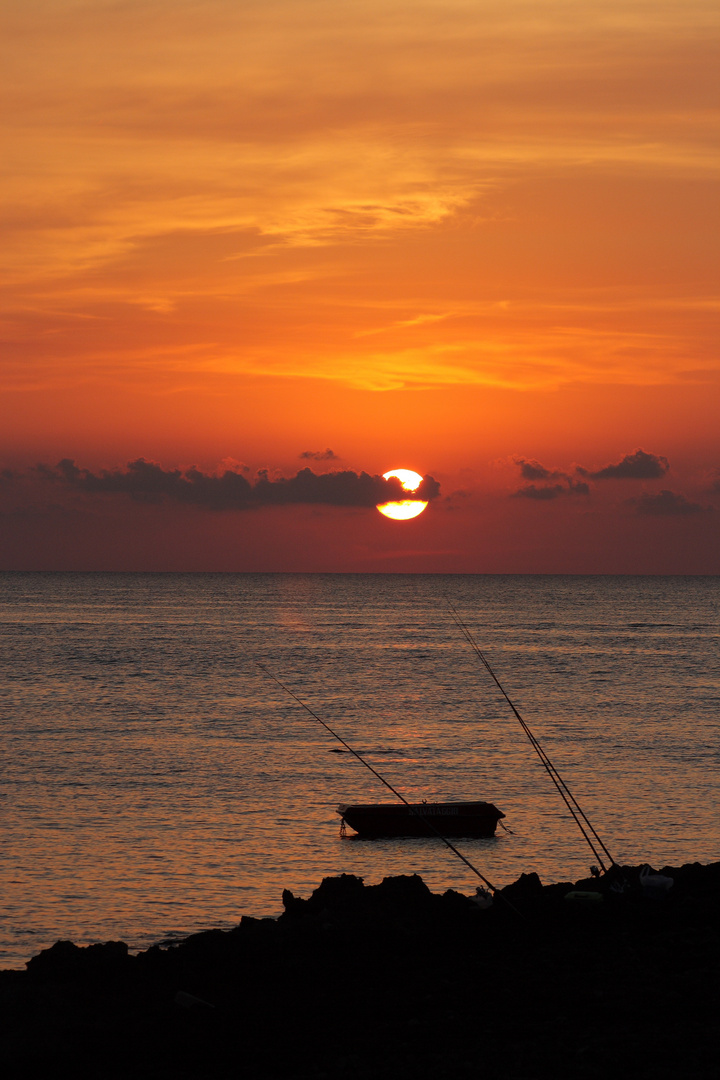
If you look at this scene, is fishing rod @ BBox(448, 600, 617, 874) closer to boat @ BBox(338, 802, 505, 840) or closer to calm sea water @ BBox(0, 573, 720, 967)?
calm sea water @ BBox(0, 573, 720, 967)

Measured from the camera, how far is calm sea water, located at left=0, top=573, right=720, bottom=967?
20484mm

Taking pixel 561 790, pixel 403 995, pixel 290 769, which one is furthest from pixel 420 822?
pixel 403 995

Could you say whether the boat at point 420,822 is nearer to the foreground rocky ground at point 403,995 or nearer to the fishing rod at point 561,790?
the fishing rod at point 561,790

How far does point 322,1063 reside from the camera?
10055 millimetres

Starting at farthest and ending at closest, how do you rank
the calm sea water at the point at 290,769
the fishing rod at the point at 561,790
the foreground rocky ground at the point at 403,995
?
the calm sea water at the point at 290,769 < the fishing rod at the point at 561,790 < the foreground rocky ground at the point at 403,995

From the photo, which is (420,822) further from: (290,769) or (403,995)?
(403,995)

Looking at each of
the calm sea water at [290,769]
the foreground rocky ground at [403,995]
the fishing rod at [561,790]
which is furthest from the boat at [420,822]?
the foreground rocky ground at [403,995]

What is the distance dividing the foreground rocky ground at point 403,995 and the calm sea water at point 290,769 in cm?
409

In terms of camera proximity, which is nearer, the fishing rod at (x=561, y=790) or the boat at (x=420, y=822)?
the fishing rod at (x=561, y=790)

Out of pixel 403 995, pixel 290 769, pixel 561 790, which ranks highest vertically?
pixel 561 790

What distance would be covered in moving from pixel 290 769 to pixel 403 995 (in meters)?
21.6

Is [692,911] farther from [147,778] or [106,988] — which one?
[147,778]

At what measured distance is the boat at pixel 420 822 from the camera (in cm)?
2445

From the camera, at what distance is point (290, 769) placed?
33125mm
